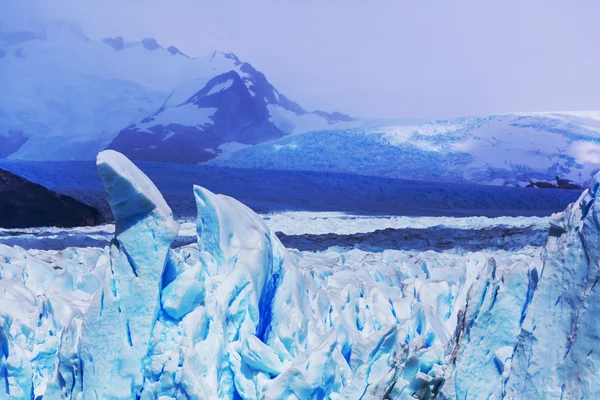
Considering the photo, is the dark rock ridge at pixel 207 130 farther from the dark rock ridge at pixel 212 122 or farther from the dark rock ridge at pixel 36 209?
the dark rock ridge at pixel 36 209

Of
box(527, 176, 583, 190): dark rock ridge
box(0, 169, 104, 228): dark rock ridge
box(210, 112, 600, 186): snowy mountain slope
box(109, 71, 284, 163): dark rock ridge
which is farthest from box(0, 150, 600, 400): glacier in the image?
box(109, 71, 284, 163): dark rock ridge

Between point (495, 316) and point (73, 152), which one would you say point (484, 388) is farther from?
point (73, 152)

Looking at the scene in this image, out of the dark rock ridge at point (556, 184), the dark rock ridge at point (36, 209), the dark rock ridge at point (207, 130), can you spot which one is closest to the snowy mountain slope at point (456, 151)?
the dark rock ridge at point (556, 184)

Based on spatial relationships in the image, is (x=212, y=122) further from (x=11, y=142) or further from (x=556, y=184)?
(x=556, y=184)

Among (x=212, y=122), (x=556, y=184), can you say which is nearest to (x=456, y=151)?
(x=556, y=184)

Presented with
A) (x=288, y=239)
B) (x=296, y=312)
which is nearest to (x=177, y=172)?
(x=288, y=239)

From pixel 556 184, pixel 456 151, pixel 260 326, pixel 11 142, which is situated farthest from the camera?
pixel 456 151

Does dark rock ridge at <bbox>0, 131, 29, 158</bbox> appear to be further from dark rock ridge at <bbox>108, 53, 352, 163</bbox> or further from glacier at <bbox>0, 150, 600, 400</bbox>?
glacier at <bbox>0, 150, 600, 400</bbox>
